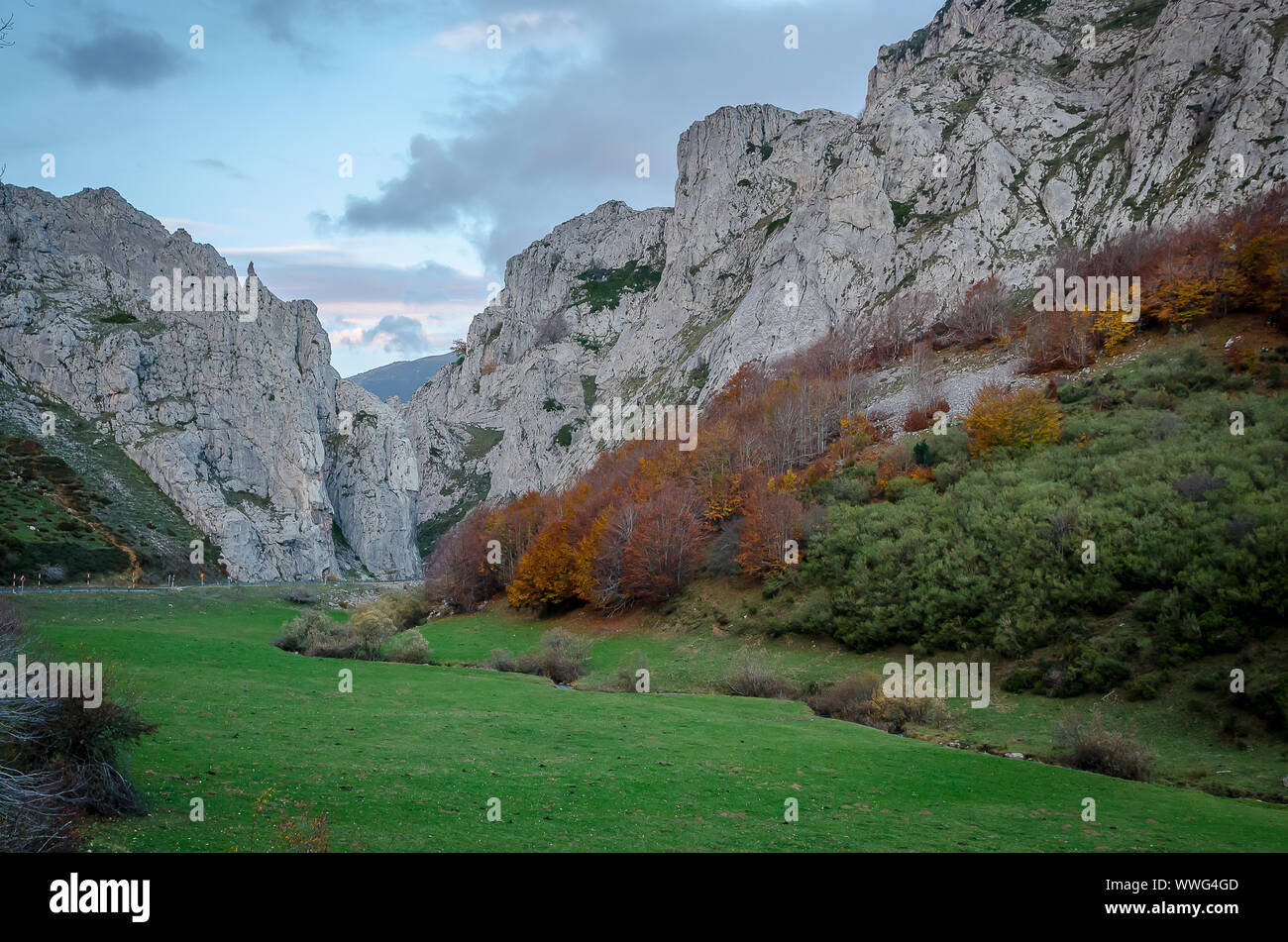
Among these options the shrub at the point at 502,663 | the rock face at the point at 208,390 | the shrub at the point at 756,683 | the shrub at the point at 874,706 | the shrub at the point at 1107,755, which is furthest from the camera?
the rock face at the point at 208,390

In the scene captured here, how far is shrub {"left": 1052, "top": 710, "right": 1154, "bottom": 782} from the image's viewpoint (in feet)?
58.9

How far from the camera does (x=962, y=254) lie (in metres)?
101

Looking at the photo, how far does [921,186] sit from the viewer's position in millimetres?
114438

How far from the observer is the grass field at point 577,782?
10.5 metres

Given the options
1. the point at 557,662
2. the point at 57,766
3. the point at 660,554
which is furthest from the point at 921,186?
the point at 57,766

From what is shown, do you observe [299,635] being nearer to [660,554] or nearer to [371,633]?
[371,633]

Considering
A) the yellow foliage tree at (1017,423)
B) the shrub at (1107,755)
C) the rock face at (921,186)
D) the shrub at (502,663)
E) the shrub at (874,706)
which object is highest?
the rock face at (921,186)

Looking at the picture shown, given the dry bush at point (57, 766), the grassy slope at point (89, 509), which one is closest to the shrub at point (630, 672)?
the dry bush at point (57, 766)

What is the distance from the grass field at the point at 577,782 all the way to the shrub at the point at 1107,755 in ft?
4.63

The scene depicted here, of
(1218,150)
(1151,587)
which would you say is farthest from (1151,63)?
(1151,587)

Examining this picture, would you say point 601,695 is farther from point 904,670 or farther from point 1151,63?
point 1151,63

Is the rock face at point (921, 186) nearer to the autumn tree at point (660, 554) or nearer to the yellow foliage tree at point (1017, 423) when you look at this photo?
the yellow foliage tree at point (1017, 423)
